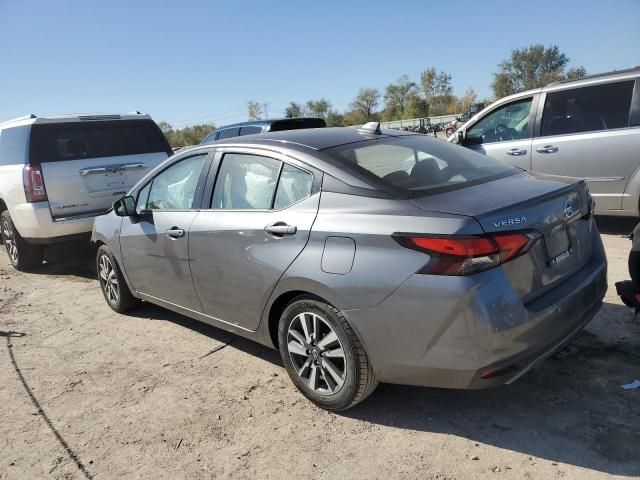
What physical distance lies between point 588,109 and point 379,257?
15.8ft

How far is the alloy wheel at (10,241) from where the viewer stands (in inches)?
284

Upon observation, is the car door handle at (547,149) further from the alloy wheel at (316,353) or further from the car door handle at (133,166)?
the car door handle at (133,166)

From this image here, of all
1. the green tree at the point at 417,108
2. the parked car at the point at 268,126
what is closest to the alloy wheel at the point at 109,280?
the parked car at the point at 268,126

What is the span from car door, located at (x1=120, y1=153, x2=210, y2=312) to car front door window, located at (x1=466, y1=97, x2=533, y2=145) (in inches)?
167

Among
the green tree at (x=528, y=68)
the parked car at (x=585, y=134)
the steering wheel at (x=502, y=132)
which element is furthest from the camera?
the green tree at (x=528, y=68)

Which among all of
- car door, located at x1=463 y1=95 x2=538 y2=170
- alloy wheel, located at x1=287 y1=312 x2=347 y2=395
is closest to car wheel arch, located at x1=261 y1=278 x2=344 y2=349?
alloy wheel, located at x1=287 y1=312 x2=347 y2=395

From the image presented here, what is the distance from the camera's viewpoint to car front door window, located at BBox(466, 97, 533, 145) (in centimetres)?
672

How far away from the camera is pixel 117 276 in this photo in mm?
5016

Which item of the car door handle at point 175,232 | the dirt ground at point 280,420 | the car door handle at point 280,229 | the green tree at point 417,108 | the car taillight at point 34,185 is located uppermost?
the green tree at point 417,108

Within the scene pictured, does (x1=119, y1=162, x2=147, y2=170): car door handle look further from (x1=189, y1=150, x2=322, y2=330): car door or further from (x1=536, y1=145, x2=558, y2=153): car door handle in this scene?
(x1=536, y1=145, x2=558, y2=153): car door handle

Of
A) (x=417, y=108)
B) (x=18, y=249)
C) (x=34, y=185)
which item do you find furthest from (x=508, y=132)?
(x=417, y=108)

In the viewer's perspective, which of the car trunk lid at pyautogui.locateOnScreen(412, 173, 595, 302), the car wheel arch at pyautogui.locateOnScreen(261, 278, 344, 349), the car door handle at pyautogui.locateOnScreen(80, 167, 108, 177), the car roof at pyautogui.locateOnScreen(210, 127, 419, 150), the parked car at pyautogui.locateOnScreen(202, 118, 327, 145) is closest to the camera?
the car trunk lid at pyautogui.locateOnScreen(412, 173, 595, 302)

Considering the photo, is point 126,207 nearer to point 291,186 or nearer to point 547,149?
point 291,186

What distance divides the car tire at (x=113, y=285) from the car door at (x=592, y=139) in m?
4.82
